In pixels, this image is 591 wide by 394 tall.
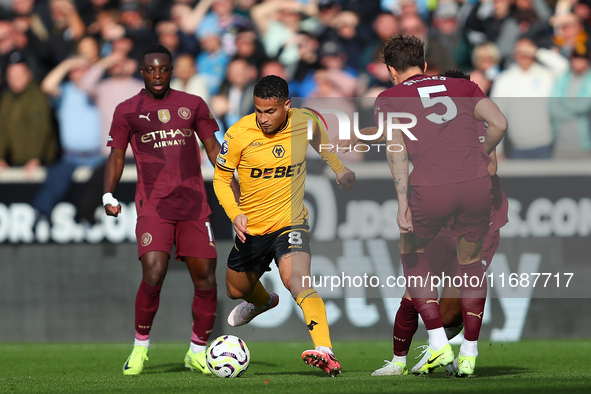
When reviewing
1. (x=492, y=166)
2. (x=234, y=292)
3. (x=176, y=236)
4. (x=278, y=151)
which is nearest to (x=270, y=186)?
(x=278, y=151)

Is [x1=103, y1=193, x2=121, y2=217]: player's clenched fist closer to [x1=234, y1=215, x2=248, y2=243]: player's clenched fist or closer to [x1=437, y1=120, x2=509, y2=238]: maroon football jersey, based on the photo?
[x1=234, y1=215, x2=248, y2=243]: player's clenched fist

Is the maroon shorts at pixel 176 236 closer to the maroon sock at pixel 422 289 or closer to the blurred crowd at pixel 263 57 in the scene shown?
the maroon sock at pixel 422 289

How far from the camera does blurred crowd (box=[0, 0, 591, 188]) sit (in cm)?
1012

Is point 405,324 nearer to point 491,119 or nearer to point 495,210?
point 495,210

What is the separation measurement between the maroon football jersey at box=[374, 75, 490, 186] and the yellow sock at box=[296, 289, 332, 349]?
1137mm

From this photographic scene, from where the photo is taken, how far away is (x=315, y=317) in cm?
583

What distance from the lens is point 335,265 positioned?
383 inches

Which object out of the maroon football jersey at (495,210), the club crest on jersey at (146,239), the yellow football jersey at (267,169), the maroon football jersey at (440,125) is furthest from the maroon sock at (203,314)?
the maroon football jersey at (440,125)

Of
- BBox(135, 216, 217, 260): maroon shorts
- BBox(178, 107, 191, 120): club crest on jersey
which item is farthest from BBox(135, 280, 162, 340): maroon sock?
BBox(178, 107, 191, 120): club crest on jersey

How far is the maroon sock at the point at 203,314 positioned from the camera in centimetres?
710

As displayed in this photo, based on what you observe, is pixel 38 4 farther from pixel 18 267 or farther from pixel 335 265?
pixel 335 265

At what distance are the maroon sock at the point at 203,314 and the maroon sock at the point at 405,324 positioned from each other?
1739 mm

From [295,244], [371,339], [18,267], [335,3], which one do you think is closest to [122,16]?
[335,3]

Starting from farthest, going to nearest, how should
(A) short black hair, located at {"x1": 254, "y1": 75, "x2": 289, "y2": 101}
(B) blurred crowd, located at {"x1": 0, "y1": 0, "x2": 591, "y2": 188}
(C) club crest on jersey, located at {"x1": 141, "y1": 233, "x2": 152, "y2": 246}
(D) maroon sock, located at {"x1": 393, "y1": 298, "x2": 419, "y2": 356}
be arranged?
(B) blurred crowd, located at {"x1": 0, "y1": 0, "x2": 591, "y2": 188}
(C) club crest on jersey, located at {"x1": 141, "y1": 233, "x2": 152, "y2": 246}
(D) maroon sock, located at {"x1": 393, "y1": 298, "x2": 419, "y2": 356}
(A) short black hair, located at {"x1": 254, "y1": 75, "x2": 289, "y2": 101}
